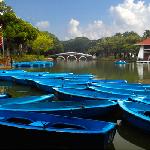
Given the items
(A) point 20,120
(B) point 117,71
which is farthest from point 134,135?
(B) point 117,71

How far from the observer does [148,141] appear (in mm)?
13227

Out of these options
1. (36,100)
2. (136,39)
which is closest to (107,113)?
(36,100)

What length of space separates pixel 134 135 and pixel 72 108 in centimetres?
295

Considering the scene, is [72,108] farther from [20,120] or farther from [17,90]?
[17,90]

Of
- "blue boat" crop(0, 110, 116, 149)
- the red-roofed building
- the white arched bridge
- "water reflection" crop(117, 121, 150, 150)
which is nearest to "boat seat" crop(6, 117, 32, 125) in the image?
"blue boat" crop(0, 110, 116, 149)

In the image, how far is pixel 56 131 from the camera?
11070 mm

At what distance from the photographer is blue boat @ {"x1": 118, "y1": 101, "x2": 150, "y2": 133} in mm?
13203

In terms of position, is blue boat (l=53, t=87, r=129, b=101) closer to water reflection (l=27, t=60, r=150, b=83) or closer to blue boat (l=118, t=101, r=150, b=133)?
blue boat (l=118, t=101, r=150, b=133)

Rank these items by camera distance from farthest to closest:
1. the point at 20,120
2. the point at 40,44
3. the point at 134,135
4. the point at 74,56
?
the point at 74,56 < the point at 40,44 < the point at 134,135 < the point at 20,120

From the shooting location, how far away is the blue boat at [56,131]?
35.4 ft

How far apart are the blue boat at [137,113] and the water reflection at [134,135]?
360mm

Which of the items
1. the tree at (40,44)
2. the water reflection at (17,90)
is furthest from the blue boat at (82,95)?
the tree at (40,44)

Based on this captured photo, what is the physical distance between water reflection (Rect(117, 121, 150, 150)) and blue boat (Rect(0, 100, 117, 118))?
1137mm

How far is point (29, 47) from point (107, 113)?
79308mm
